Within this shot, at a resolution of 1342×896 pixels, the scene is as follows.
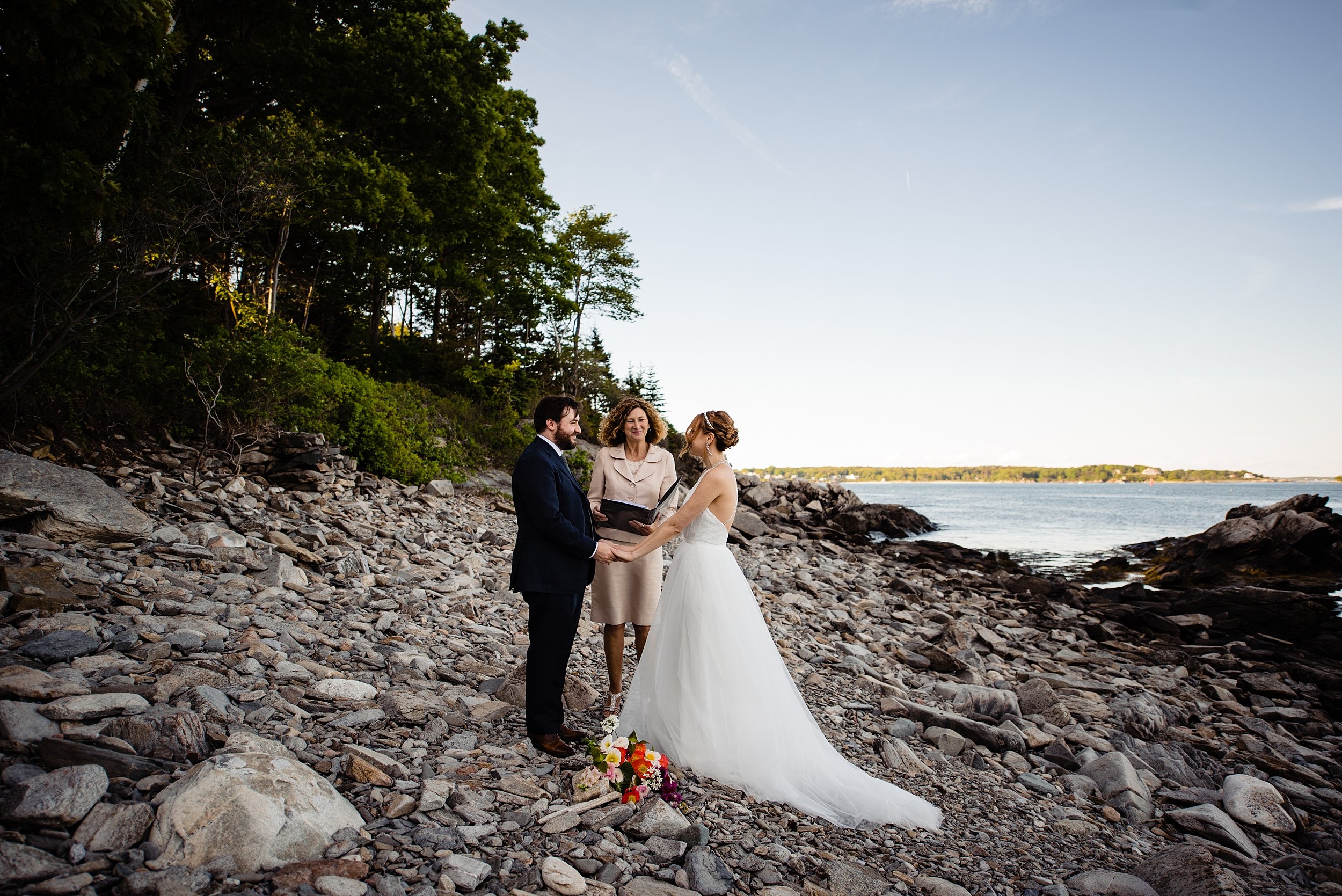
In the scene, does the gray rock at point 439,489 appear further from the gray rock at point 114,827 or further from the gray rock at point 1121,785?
the gray rock at point 1121,785

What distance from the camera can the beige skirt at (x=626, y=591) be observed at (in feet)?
16.8

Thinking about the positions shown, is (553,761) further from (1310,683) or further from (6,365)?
(1310,683)

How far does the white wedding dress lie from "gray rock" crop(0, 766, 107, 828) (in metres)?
2.82

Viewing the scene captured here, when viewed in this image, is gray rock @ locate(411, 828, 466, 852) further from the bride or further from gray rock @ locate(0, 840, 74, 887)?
the bride

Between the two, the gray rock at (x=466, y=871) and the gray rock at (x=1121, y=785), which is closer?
the gray rock at (x=466, y=871)

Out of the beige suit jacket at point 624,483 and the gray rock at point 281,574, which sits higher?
the beige suit jacket at point 624,483

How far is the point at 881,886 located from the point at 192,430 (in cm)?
1121

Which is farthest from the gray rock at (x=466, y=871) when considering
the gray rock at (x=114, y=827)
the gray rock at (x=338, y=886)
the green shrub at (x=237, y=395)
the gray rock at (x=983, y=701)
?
the green shrub at (x=237, y=395)

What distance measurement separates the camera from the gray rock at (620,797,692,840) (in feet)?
11.4

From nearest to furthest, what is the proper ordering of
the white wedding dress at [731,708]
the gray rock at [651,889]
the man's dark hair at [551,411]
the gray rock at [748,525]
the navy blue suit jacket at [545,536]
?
the gray rock at [651,889] < the navy blue suit jacket at [545,536] < the white wedding dress at [731,708] < the man's dark hair at [551,411] < the gray rock at [748,525]

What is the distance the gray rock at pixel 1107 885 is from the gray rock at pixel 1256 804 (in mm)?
2042

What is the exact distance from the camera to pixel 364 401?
13.6 metres

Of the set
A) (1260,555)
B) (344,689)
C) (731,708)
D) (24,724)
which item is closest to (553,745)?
(731,708)

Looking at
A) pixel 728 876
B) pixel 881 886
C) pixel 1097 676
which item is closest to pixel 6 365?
pixel 728 876
